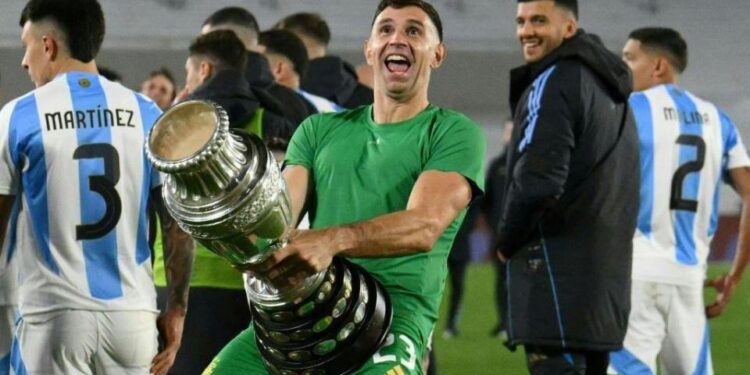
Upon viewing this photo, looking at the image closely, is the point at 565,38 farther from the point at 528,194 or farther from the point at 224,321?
the point at 224,321

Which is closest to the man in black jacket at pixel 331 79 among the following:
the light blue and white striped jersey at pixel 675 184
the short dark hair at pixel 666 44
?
the short dark hair at pixel 666 44

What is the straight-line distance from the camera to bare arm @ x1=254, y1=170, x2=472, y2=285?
2.97 meters

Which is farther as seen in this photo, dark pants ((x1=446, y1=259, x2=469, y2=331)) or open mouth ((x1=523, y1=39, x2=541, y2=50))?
dark pants ((x1=446, y1=259, x2=469, y2=331))

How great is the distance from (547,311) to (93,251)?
1.71m

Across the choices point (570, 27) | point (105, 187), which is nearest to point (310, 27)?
point (570, 27)

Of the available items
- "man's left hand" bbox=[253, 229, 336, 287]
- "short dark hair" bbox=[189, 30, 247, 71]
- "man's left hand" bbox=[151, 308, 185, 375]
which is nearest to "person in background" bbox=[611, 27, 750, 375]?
"short dark hair" bbox=[189, 30, 247, 71]

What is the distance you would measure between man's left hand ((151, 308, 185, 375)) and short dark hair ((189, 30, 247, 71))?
4.62 feet

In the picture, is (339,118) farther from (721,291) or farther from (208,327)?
(721,291)

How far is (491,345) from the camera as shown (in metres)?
11.3

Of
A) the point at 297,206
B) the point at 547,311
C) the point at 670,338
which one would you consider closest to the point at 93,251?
the point at 297,206

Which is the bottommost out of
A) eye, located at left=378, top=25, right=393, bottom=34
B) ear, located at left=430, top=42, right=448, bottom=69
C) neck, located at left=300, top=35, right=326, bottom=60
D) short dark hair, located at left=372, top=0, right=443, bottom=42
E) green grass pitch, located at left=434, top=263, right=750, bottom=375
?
green grass pitch, located at left=434, top=263, right=750, bottom=375

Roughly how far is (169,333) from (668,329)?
8.00 ft

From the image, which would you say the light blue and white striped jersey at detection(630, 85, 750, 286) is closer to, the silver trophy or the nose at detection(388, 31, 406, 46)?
the nose at detection(388, 31, 406, 46)

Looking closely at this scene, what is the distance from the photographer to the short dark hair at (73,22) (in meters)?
4.64
